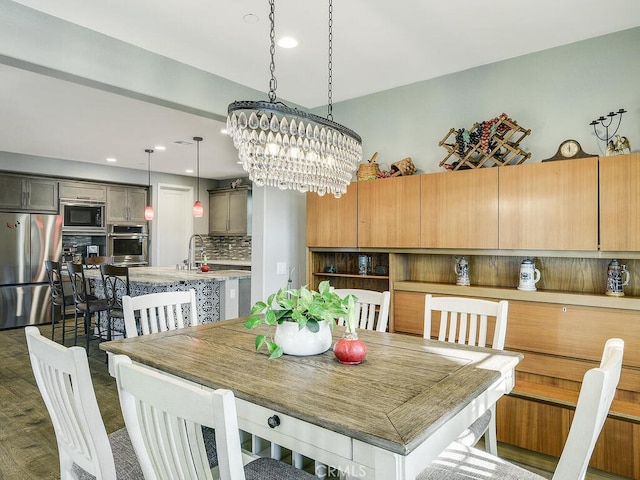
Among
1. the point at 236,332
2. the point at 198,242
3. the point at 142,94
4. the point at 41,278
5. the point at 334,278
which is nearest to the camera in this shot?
the point at 236,332

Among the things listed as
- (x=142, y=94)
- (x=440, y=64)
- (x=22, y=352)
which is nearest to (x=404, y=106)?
(x=440, y=64)

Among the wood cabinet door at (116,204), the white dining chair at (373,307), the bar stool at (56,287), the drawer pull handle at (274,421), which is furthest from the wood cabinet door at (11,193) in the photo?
the drawer pull handle at (274,421)

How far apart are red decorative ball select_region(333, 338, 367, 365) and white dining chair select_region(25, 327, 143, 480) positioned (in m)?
0.82

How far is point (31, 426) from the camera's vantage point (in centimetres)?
294

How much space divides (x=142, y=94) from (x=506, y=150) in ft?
8.32

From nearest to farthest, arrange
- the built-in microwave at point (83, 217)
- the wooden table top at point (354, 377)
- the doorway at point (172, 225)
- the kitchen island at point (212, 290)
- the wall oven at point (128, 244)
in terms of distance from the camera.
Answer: the wooden table top at point (354, 377), the kitchen island at point (212, 290), the built-in microwave at point (83, 217), the wall oven at point (128, 244), the doorway at point (172, 225)

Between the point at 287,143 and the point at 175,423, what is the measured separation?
49.3 inches

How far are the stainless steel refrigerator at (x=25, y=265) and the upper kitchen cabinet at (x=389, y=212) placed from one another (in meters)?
5.27

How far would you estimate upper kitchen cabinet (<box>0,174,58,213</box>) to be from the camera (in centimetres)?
610

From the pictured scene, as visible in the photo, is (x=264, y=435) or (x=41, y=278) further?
(x=41, y=278)

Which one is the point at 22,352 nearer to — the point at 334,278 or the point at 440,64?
the point at 334,278

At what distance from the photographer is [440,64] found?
3156mm

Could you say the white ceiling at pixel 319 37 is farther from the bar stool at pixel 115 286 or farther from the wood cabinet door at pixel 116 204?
the wood cabinet door at pixel 116 204

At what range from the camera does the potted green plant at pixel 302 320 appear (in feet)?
5.78
